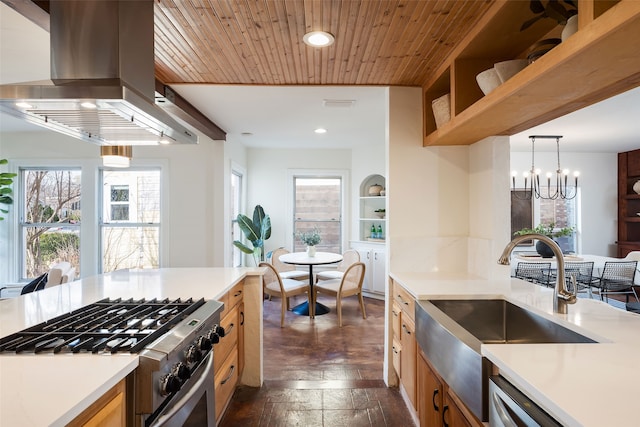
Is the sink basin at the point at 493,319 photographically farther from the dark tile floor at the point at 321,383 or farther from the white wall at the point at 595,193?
the white wall at the point at 595,193

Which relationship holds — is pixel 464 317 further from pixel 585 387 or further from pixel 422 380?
pixel 585 387

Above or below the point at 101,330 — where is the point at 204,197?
above

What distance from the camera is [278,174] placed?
5.85 m

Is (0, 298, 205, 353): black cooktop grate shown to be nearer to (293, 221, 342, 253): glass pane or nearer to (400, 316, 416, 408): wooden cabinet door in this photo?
(400, 316, 416, 408): wooden cabinet door

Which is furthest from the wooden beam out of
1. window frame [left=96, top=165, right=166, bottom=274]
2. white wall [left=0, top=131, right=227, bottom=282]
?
window frame [left=96, top=165, right=166, bottom=274]

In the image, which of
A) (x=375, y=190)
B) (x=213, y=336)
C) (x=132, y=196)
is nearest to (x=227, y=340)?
(x=213, y=336)

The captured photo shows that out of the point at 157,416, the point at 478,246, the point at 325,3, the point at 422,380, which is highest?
the point at 325,3

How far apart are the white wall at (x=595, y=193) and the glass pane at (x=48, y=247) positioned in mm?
7277

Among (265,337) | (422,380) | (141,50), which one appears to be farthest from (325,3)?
(265,337)

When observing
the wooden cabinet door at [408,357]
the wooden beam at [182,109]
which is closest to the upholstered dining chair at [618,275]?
the wooden cabinet door at [408,357]

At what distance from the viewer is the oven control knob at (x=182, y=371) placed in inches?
48.8

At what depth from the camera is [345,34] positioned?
1.92m

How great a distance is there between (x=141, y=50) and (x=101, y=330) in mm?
1283

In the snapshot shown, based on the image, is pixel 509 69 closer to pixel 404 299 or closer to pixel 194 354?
pixel 404 299
